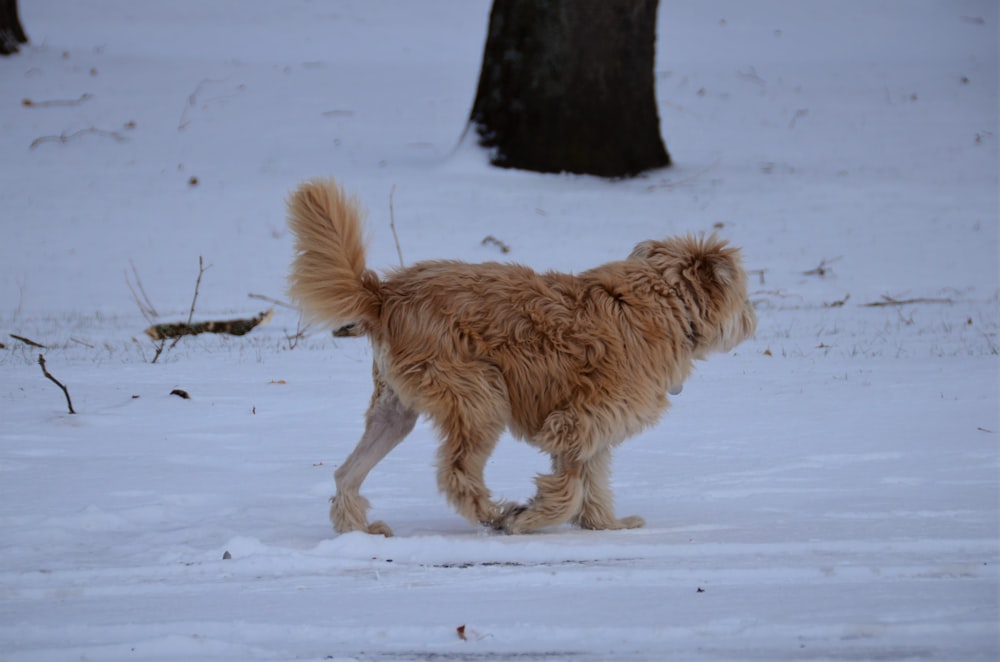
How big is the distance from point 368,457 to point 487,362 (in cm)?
74

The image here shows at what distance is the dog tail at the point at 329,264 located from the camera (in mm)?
5031

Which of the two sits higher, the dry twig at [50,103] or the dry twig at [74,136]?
the dry twig at [50,103]

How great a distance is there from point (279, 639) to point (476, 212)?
11939 millimetres

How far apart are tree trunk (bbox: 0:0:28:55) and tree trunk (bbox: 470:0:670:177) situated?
415 inches

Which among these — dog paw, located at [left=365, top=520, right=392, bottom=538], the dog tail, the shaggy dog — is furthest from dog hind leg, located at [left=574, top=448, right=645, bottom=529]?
the dog tail

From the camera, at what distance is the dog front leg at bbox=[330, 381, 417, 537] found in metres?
5.05

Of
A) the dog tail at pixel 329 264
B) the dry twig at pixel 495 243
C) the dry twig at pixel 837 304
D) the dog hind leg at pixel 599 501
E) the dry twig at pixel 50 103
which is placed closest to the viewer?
the dog tail at pixel 329 264

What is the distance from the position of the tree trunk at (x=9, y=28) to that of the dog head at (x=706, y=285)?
63.9 feet

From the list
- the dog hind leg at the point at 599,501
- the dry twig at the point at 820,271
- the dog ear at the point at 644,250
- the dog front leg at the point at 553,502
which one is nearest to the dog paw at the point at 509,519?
the dog front leg at the point at 553,502

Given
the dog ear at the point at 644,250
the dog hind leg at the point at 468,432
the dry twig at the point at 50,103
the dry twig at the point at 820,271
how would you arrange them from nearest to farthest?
1. the dog hind leg at the point at 468,432
2. the dog ear at the point at 644,250
3. the dry twig at the point at 820,271
4. the dry twig at the point at 50,103

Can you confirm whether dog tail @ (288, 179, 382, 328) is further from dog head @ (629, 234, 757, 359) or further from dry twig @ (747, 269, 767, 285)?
dry twig @ (747, 269, 767, 285)

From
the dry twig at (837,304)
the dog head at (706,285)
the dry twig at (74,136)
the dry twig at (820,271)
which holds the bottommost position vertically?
the dry twig at (74,136)

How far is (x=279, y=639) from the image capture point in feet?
11.9

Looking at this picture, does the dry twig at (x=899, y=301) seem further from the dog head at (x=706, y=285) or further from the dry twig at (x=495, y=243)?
the dog head at (x=706, y=285)
